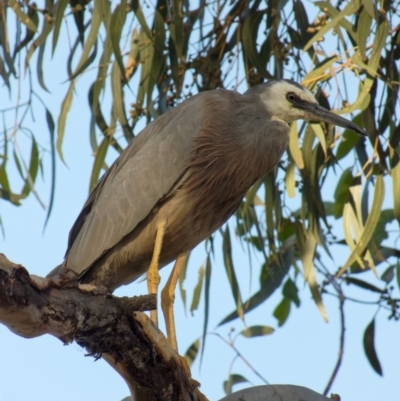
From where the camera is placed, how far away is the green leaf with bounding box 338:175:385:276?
3.06 m

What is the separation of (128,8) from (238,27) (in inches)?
18.9

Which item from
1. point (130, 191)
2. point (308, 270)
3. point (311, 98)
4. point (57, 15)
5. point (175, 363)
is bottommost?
point (175, 363)

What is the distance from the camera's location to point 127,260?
3.12 metres

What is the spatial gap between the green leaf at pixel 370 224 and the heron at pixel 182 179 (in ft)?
0.83

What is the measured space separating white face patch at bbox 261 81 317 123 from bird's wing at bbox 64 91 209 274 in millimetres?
285

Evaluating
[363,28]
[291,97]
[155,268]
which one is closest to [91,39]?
[291,97]

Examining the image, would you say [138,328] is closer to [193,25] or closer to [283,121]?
[283,121]

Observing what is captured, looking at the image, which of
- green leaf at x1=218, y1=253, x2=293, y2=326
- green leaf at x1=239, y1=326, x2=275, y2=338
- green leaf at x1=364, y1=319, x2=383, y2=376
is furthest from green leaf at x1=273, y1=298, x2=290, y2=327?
green leaf at x1=364, y1=319, x2=383, y2=376

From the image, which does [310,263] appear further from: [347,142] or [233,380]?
[233,380]

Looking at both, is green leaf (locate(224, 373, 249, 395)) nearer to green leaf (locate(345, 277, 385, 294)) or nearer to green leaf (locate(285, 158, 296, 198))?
green leaf (locate(345, 277, 385, 294))

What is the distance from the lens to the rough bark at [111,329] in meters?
1.89

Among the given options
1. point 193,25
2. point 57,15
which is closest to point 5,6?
point 57,15

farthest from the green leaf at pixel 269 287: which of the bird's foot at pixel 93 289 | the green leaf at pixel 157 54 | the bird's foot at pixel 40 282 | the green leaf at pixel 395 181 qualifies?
the bird's foot at pixel 40 282

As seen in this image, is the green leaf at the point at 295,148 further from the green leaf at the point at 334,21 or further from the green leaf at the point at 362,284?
the green leaf at the point at 362,284
